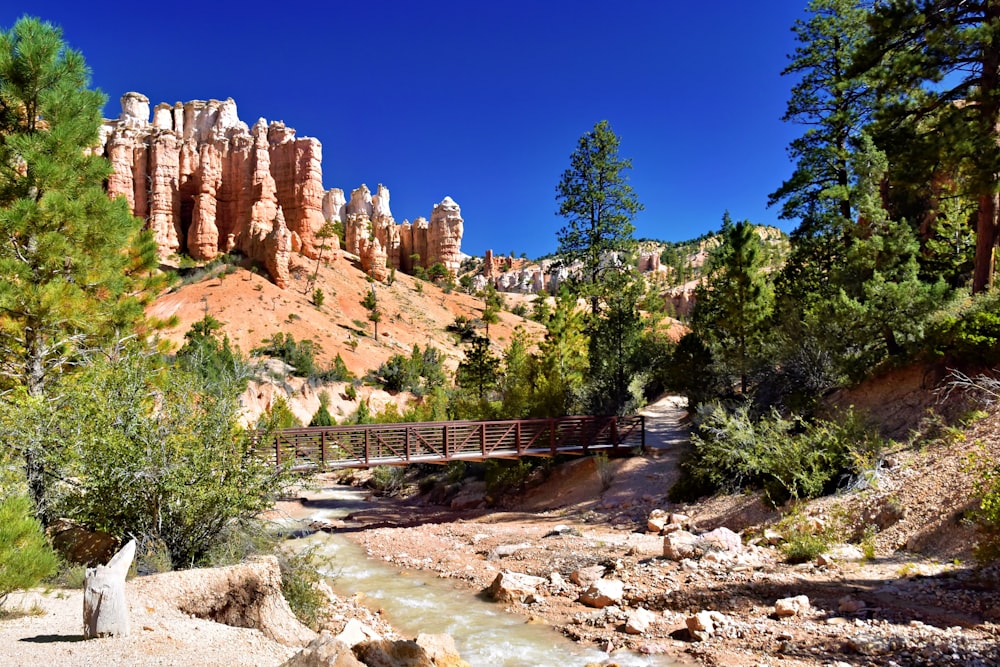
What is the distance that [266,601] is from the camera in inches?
283

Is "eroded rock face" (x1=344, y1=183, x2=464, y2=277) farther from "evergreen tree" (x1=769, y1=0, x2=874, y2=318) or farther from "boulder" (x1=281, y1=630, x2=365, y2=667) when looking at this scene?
"boulder" (x1=281, y1=630, x2=365, y2=667)

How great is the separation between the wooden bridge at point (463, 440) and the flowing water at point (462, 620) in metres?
3.30

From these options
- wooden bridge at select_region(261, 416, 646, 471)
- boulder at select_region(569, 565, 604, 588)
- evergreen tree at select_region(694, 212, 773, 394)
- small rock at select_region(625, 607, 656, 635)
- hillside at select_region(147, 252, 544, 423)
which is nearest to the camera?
small rock at select_region(625, 607, 656, 635)

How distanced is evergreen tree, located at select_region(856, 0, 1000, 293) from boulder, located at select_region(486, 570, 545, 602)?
1143 cm

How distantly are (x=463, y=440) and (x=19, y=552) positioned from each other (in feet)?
47.4

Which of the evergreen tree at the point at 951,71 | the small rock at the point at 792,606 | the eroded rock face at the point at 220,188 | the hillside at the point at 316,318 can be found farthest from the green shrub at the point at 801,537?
the eroded rock face at the point at 220,188

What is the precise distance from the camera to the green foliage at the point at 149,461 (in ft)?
25.7

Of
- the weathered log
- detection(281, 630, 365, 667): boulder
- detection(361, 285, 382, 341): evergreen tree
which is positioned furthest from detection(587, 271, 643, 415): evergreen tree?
detection(361, 285, 382, 341): evergreen tree

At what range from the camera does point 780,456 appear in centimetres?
1338

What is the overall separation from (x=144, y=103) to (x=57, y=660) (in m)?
95.7

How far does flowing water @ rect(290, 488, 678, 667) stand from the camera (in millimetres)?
8344

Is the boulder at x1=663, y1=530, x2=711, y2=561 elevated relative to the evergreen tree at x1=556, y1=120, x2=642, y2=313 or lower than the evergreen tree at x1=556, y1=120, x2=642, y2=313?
lower

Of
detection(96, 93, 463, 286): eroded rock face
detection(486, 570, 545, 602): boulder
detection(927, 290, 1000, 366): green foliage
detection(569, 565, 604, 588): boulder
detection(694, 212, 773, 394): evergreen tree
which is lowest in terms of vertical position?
detection(486, 570, 545, 602): boulder

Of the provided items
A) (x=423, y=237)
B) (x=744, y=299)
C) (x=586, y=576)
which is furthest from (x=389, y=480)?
(x=423, y=237)
